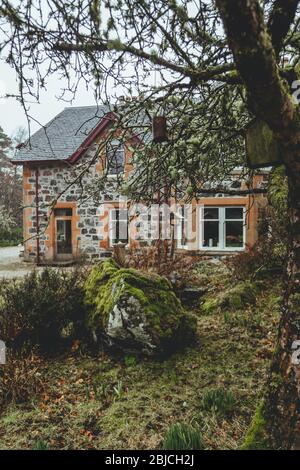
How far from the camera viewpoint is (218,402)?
365 centimetres

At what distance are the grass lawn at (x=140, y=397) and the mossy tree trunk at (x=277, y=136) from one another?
848mm

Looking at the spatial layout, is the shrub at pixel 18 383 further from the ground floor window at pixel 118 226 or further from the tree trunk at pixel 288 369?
the ground floor window at pixel 118 226

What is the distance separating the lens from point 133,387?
169 inches

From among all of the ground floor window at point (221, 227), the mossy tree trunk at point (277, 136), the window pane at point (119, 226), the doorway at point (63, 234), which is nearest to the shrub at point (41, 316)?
the mossy tree trunk at point (277, 136)

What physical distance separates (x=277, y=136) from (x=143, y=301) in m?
3.30

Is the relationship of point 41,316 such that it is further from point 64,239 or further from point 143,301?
point 64,239

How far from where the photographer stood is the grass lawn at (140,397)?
3.42m

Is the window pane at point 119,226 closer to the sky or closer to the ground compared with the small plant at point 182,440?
closer to the sky

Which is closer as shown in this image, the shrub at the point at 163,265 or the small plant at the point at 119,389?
the small plant at the point at 119,389

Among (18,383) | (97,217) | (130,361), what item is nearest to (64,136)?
(97,217)

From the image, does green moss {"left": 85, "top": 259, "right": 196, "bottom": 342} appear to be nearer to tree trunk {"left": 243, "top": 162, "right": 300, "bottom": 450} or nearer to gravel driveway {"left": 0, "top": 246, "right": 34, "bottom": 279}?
tree trunk {"left": 243, "top": 162, "right": 300, "bottom": 450}
